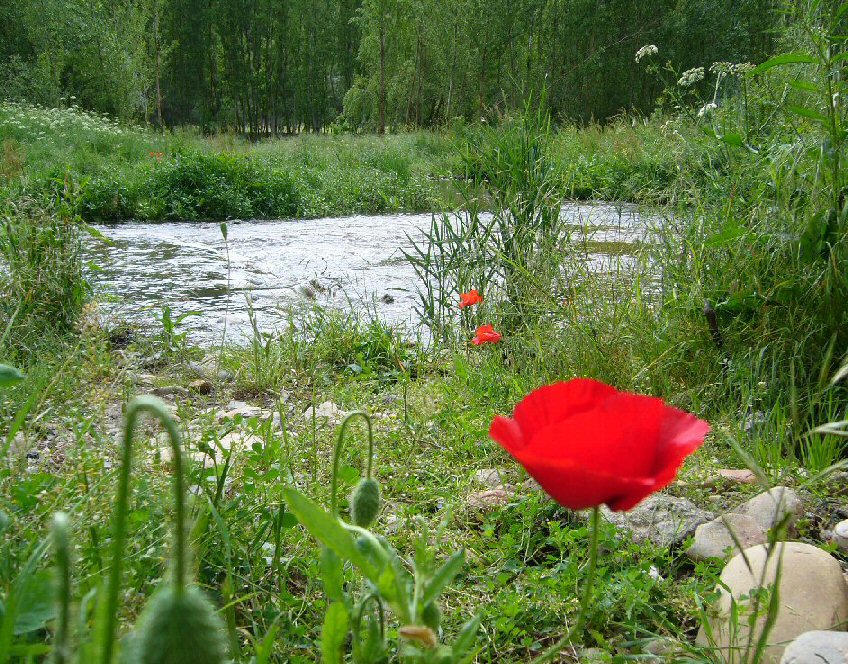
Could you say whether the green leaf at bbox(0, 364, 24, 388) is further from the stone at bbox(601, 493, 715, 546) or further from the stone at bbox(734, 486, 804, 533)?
the stone at bbox(734, 486, 804, 533)

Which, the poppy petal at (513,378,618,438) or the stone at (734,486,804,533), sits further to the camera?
the stone at (734,486,804,533)

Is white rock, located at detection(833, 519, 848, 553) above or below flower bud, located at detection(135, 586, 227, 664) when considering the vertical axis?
below

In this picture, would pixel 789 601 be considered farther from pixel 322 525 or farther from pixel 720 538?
pixel 322 525

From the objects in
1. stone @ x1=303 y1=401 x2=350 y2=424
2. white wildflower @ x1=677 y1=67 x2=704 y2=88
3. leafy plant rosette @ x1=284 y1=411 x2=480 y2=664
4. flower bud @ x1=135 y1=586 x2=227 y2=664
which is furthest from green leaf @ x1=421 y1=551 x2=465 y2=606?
white wildflower @ x1=677 y1=67 x2=704 y2=88

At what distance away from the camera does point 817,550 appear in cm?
137

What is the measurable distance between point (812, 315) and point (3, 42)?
26.0m

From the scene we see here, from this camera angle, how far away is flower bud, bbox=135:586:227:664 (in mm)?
369

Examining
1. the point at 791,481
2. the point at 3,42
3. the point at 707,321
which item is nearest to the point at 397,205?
the point at 707,321

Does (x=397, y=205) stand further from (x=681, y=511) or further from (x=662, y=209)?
(x=681, y=511)

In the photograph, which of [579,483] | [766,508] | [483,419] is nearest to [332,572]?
[579,483]

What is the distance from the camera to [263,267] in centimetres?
628

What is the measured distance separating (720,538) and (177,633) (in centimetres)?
145

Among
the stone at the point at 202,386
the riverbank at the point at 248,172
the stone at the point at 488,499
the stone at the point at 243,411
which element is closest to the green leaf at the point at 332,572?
the stone at the point at 488,499

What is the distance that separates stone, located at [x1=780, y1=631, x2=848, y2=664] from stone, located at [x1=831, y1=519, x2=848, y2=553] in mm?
537
